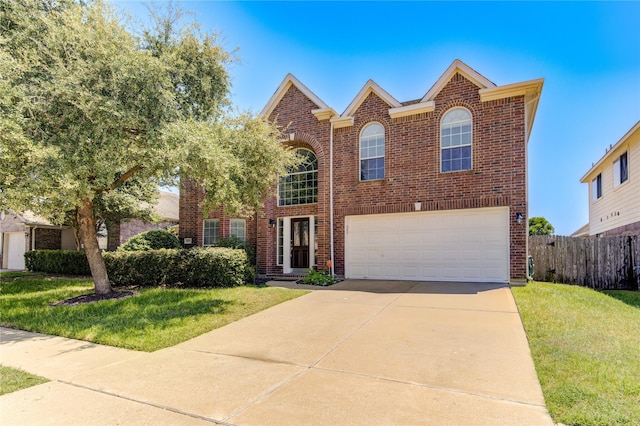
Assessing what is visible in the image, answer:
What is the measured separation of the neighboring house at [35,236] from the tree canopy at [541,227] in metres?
37.1

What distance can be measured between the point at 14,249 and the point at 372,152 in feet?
78.2

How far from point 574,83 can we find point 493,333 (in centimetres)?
1213

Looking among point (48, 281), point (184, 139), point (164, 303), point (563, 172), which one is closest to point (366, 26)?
Answer: point (184, 139)

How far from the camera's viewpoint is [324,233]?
13422mm

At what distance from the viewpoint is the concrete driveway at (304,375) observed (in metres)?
3.38

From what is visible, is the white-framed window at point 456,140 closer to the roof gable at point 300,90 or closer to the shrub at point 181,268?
the roof gable at point 300,90

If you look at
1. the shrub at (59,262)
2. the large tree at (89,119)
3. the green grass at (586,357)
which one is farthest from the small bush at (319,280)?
the shrub at (59,262)

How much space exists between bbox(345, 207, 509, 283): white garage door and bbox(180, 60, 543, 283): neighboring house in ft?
A: 0.11

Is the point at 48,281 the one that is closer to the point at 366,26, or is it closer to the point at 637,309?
the point at 366,26

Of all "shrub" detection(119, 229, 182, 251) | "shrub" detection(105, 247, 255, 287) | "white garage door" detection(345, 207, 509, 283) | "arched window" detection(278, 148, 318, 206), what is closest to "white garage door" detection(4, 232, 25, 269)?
"shrub" detection(119, 229, 182, 251)

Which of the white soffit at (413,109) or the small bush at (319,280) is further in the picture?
the white soffit at (413,109)

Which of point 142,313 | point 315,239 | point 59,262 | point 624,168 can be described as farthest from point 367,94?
point 59,262

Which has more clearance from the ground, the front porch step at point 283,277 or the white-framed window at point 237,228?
the white-framed window at point 237,228

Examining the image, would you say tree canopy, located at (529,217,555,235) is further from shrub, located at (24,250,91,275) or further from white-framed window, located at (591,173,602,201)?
shrub, located at (24,250,91,275)
